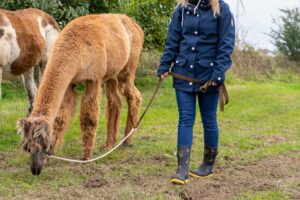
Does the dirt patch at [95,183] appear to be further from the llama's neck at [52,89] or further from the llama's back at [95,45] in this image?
the llama's back at [95,45]

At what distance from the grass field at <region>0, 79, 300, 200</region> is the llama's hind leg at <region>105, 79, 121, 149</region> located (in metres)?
0.22

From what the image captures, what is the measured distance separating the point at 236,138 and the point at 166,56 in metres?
3.21

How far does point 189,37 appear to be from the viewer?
5.46 m

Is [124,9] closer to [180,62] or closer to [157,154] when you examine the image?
[157,154]

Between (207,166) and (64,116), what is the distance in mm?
1740

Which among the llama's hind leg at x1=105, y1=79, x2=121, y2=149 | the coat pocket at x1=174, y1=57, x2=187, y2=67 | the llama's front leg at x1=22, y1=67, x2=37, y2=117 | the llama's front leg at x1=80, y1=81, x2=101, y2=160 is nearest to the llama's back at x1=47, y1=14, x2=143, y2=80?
the llama's front leg at x1=80, y1=81, x2=101, y2=160

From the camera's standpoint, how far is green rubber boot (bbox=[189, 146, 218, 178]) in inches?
229

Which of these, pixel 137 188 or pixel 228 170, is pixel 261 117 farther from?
pixel 137 188

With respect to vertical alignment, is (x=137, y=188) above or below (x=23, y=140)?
below

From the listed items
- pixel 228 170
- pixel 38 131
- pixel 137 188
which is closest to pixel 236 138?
pixel 228 170

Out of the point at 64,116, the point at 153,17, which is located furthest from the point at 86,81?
the point at 153,17

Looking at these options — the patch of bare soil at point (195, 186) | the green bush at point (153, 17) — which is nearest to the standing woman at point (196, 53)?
the patch of bare soil at point (195, 186)

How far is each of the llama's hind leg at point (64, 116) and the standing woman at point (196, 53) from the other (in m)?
1.24

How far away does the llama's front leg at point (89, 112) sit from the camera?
20.6 feet
